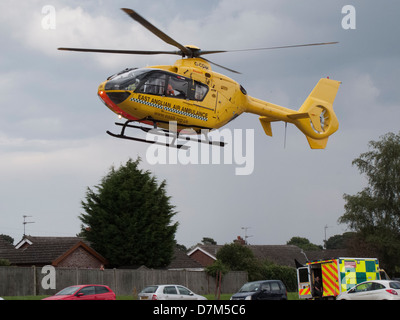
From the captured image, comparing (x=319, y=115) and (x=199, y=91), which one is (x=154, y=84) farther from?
(x=319, y=115)

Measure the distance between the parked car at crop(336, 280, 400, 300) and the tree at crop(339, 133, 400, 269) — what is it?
95.1ft

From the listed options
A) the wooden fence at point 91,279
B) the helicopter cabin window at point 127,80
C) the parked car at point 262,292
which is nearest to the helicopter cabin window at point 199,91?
the helicopter cabin window at point 127,80

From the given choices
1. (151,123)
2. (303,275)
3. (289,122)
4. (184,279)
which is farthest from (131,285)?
(151,123)

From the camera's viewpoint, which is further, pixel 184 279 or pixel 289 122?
pixel 184 279

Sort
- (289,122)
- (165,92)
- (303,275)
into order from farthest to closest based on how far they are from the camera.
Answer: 1. (303,275)
2. (289,122)
3. (165,92)

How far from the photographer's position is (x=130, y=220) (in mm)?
45469

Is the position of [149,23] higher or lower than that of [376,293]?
higher

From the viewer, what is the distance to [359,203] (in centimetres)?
5438

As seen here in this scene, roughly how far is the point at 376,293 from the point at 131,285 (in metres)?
20.4

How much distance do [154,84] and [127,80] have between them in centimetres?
101

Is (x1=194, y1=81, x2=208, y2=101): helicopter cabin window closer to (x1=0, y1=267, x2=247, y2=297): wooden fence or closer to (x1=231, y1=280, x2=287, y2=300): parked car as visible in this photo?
(x1=231, y1=280, x2=287, y2=300): parked car

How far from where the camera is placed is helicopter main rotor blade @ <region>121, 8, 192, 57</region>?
18.5 meters

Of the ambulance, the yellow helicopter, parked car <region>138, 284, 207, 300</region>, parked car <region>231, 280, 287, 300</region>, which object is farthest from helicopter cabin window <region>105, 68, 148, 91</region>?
the ambulance
